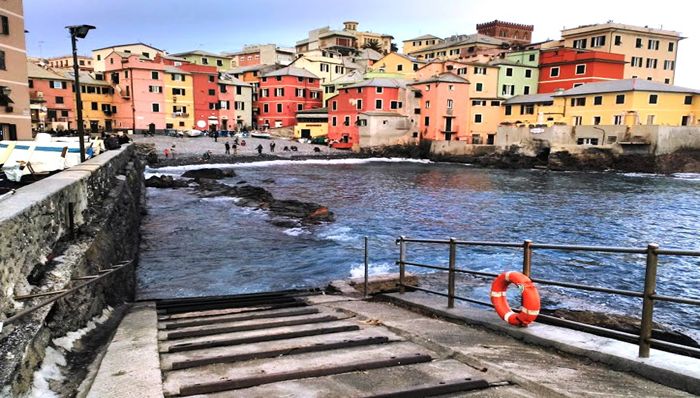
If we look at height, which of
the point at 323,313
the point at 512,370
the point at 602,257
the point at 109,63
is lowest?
the point at 602,257

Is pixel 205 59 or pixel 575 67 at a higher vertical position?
pixel 205 59

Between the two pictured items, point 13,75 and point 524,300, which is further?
point 13,75

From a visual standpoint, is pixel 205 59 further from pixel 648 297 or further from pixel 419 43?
pixel 648 297

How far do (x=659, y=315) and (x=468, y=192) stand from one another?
27.1m

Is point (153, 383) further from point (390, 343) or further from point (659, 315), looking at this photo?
point (659, 315)

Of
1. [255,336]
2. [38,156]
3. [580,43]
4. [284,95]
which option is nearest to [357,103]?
[284,95]

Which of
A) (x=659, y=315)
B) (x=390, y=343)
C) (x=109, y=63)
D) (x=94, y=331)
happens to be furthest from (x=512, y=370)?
(x=109, y=63)

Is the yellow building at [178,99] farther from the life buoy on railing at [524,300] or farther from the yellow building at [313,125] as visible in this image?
the life buoy on railing at [524,300]

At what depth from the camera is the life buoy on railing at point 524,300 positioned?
17.9 ft

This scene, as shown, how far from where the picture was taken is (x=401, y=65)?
84875mm

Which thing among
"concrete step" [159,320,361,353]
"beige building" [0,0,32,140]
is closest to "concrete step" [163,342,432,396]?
"concrete step" [159,320,361,353]

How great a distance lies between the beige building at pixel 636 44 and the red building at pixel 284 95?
43.2 m

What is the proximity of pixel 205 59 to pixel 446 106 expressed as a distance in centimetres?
4938

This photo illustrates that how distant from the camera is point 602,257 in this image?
63.8 ft
